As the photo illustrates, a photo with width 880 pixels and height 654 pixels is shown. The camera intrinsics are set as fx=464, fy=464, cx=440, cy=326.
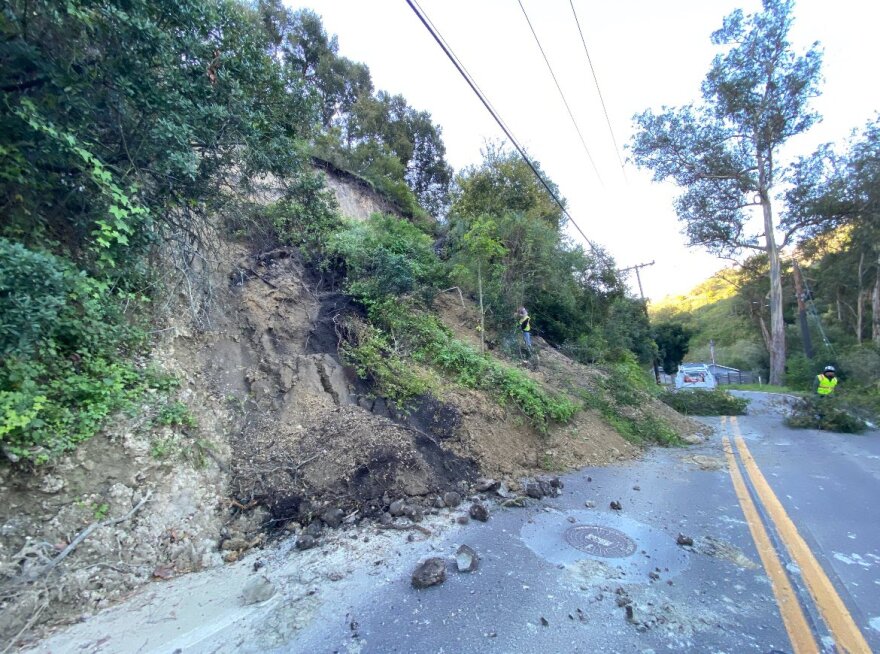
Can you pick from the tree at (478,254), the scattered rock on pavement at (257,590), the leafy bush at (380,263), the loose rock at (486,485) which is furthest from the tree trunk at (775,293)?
the scattered rock on pavement at (257,590)

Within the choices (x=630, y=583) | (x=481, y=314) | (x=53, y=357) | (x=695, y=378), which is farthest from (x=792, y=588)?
(x=695, y=378)

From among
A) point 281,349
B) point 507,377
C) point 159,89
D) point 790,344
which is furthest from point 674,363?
point 159,89

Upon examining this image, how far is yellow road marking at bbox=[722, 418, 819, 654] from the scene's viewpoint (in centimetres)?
291

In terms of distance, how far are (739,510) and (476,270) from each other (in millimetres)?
7210

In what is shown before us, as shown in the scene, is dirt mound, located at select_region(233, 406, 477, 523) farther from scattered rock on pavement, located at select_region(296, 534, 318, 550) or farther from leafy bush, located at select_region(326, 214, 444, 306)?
leafy bush, located at select_region(326, 214, 444, 306)

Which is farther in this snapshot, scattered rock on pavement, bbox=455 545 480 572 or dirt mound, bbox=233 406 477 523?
dirt mound, bbox=233 406 477 523

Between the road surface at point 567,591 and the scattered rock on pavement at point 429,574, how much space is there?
0.18ft

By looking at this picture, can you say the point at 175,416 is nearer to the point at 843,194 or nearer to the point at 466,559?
the point at 466,559

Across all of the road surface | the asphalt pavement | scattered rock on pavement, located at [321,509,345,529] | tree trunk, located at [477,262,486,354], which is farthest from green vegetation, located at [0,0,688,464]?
the asphalt pavement

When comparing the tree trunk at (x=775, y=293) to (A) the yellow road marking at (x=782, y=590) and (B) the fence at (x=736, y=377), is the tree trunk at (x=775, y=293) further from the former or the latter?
(A) the yellow road marking at (x=782, y=590)

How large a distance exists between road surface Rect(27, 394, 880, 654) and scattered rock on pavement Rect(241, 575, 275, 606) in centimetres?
5

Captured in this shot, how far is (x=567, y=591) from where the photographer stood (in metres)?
3.53

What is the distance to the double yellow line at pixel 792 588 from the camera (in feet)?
9.55

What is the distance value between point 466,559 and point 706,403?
41.4 feet
